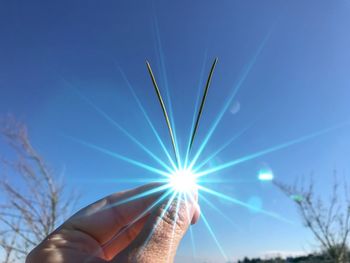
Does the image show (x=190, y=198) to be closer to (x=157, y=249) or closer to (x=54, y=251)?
(x=157, y=249)

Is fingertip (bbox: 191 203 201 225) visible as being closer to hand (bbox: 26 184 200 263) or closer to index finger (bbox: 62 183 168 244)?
hand (bbox: 26 184 200 263)

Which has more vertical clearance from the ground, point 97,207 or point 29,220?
point 29,220

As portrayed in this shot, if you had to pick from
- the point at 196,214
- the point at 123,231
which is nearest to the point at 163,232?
the point at 196,214

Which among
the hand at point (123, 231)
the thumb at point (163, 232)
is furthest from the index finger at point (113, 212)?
the thumb at point (163, 232)

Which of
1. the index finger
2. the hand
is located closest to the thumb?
the hand

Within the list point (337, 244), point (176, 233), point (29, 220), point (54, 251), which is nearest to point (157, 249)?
point (176, 233)

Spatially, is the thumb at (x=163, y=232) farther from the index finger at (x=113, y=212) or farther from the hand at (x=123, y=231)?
the index finger at (x=113, y=212)

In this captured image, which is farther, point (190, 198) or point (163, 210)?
point (190, 198)
